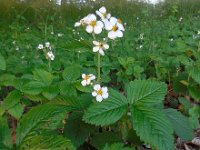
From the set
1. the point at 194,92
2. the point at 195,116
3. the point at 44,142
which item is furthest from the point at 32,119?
the point at 194,92

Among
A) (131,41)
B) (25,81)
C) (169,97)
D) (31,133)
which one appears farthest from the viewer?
(131,41)

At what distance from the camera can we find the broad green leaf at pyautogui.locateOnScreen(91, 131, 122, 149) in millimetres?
1620

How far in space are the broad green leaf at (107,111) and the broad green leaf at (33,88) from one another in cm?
37

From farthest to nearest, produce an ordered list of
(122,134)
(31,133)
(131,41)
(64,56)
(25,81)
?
(131,41), (64,56), (25,81), (122,134), (31,133)

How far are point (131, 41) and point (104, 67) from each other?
1.63 metres

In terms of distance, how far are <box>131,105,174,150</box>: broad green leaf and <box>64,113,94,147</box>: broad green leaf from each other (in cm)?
30

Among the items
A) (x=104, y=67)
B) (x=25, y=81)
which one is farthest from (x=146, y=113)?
(x=104, y=67)

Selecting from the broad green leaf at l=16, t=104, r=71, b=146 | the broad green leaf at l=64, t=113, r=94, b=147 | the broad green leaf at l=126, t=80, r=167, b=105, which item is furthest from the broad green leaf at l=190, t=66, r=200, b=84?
the broad green leaf at l=16, t=104, r=71, b=146

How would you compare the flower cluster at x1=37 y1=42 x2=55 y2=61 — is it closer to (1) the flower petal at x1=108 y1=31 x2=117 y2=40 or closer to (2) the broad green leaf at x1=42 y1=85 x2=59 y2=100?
(2) the broad green leaf at x1=42 y1=85 x2=59 y2=100

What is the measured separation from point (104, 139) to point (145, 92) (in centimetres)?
29

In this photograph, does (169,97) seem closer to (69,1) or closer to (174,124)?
(174,124)

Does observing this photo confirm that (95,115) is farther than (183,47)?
No

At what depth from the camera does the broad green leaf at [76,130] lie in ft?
5.26

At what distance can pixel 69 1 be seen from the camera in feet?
25.1
